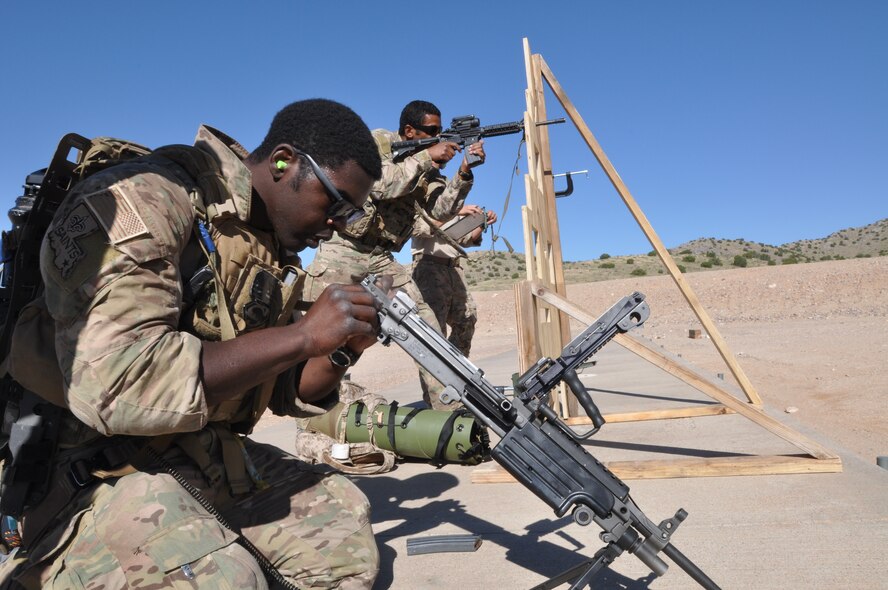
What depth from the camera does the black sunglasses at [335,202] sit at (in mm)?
2197

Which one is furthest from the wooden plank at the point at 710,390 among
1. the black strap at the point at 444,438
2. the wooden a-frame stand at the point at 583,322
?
the black strap at the point at 444,438

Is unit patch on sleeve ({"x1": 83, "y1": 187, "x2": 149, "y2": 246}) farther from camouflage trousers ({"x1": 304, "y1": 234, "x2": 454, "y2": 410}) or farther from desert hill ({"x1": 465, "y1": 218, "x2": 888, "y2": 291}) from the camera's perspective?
desert hill ({"x1": 465, "y1": 218, "x2": 888, "y2": 291})

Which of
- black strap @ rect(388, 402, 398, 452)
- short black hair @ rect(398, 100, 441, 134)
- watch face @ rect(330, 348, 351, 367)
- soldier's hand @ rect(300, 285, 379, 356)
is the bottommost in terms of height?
black strap @ rect(388, 402, 398, 452)

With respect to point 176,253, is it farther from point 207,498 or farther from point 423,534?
point 423,534

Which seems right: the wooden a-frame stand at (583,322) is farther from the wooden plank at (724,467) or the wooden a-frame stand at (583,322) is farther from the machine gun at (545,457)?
the machine gun at (545,457)

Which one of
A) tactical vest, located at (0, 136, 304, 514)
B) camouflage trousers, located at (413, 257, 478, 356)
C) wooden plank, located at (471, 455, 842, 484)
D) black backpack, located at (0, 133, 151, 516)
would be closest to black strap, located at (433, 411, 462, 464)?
wooden plank, located at (471, 455, 842, 484)

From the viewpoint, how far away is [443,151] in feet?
17.2

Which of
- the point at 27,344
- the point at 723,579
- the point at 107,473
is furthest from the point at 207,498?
the point at 723,579

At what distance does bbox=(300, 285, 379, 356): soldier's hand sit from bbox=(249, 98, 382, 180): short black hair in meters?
0.48

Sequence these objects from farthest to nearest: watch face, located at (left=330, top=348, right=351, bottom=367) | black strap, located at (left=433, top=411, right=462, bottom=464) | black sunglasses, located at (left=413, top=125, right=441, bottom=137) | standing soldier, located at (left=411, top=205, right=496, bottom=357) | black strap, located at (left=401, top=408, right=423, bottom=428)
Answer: standing soldier, located at (left=411, top=205, right=496, bottom=357) < black sunglasses, located at (left=413, top=125, right=441, bottom=137) < black strap, located at (left=401, top=408, right=423, bottom=428) < black strap, located at (left=433, top=411, right=462, bottom=464) < watch face, located at (left=330, top=348, right=351, bottom=367)

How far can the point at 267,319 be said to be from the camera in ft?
7.70

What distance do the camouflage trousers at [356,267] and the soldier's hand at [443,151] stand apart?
34.3 inches

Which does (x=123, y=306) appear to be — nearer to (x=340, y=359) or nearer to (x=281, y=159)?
(x=281, y=159)

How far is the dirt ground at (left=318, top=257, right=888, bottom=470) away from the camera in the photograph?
622cm
